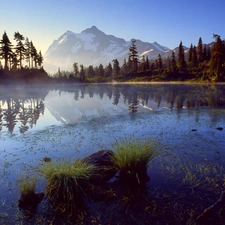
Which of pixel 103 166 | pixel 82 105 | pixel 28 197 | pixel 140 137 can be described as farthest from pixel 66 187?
pixel 82 105

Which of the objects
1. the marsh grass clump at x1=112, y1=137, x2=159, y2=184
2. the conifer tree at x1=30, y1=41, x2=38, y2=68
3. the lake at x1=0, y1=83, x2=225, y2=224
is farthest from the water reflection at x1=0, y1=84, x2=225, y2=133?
the conifer tree at x1=30, y1=41, x2=38, y2=68

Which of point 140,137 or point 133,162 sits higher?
point 133,162

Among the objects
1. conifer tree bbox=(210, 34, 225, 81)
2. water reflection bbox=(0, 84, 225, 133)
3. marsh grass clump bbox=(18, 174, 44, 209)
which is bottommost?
marsh grass clump bbox=(18, 174, 44, 209)

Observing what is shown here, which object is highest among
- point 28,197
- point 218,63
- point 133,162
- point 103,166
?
point 218,63

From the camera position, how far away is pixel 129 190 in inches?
243

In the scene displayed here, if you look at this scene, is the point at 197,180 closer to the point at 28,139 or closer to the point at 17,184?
the point at 17,184

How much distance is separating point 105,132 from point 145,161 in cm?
615

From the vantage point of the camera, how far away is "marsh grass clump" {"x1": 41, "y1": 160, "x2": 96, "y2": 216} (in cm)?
538

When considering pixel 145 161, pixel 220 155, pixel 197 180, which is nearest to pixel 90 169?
pixel 145 161

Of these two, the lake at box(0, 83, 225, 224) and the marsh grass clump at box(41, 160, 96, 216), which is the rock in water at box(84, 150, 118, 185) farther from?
the lake at box(0, 83, 225, 224)

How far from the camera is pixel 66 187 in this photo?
18.0 feet

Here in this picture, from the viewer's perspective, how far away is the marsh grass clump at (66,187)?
212 inches

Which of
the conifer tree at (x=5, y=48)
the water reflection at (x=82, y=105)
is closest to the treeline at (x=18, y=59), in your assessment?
the conifer tree at (x=5, y=48)

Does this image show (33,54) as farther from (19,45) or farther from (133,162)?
(133,162)
